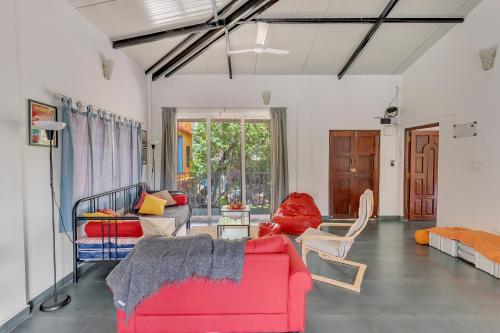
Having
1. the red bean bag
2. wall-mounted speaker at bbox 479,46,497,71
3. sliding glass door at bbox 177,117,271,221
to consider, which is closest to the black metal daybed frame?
sliding glass door at bbox 177,117,271,221

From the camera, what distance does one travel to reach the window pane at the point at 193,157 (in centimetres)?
657

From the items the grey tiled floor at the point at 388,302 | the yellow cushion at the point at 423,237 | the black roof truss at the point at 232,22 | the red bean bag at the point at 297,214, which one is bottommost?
the grey tiled floor at the point at 388,302

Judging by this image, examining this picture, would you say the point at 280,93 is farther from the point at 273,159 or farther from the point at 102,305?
the point at 102,305

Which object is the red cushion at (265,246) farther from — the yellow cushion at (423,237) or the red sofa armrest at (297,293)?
the yellow cushion at (423,237)

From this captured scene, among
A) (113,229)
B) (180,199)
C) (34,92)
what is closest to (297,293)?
(113,229)

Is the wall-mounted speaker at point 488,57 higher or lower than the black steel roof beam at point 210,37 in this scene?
lower

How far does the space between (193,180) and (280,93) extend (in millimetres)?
2789

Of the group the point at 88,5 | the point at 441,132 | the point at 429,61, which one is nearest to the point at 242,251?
the point at 88,5

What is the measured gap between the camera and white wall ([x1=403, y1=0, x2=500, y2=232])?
400cm

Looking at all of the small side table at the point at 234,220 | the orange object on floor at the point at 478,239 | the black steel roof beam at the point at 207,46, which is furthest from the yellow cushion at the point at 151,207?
the orange object on floor at the point at 478,239

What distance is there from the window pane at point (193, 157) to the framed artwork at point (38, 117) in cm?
358

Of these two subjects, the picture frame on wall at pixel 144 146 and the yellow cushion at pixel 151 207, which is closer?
the yellow cushion at pixel 151 207

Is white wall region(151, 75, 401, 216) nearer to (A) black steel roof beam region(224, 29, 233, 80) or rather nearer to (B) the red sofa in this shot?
(A) black steel roof beam region(224, 29, 233, 80)

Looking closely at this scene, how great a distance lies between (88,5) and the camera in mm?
3461
